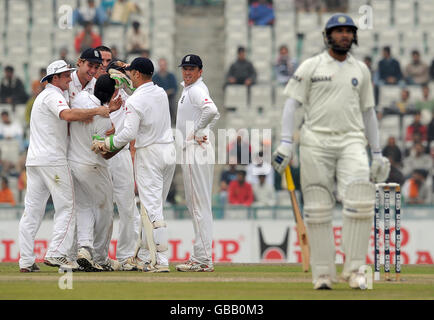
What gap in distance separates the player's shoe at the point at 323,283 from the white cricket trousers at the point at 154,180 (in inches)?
94.6

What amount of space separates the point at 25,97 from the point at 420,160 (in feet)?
24.3

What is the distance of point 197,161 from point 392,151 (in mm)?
8041

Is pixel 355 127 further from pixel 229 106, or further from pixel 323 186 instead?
A: pixel 229 106

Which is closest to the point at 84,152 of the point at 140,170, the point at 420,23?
the point at 140,170

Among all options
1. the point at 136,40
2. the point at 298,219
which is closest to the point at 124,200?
the point at 298,219

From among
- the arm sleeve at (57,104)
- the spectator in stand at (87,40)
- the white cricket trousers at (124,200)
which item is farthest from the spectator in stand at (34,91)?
the arm sleeve at (57,104)

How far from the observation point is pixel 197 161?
10672mm

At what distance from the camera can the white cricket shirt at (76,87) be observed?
10.6 m

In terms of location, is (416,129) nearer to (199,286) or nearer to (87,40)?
(87,40)

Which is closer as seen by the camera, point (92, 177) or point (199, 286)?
point (199, 286)

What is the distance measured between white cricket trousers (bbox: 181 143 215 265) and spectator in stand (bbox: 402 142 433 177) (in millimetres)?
7906

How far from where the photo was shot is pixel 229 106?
66.1 ft

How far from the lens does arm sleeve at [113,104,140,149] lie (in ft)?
32.7

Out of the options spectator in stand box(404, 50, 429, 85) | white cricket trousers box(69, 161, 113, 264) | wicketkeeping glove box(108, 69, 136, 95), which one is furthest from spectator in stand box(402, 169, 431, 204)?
white cricket trousers box(69, 161, 113, 264)
